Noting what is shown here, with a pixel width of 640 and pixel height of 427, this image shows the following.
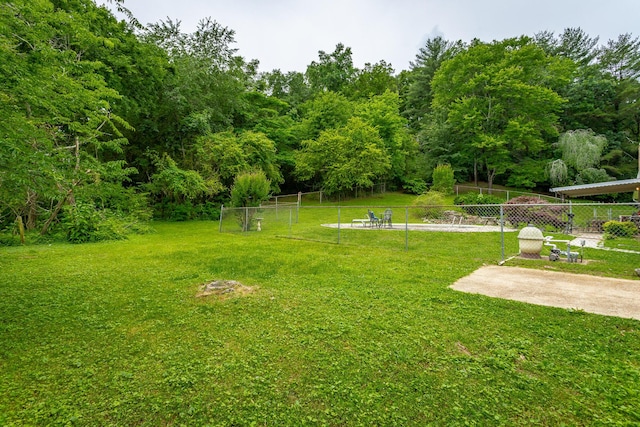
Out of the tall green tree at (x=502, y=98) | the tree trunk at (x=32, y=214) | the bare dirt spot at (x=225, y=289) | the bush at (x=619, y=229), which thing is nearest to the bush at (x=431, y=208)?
the bush at (x=619, y=229)

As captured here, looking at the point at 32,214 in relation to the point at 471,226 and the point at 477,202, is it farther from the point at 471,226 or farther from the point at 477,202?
the point at 477,202

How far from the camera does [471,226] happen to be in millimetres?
13727

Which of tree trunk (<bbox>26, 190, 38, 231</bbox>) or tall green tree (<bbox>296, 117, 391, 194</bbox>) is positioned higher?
tall green tree (<bbox>296, 117, 391, 194</bbox>)

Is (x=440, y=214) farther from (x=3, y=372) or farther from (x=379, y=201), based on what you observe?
(x=3, y=372)

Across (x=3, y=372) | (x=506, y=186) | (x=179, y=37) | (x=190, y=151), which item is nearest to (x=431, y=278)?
(x=3, y=372)

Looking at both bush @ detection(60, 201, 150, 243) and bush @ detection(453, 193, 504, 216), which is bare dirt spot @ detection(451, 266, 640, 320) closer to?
bush @ detection(60, 201, 150, 243)

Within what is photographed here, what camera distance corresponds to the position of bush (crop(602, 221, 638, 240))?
10257 mm

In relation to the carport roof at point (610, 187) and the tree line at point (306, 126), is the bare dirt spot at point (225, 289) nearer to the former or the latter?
the tree line at point (306, 126)

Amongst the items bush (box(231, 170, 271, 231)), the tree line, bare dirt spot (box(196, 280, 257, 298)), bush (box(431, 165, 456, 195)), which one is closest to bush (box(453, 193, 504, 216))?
bush (box(431, 165, 456, 195))

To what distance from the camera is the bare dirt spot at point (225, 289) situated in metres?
4.83

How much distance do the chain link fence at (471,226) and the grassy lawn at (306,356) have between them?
12.3 ft

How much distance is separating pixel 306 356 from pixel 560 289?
4530 millimetres

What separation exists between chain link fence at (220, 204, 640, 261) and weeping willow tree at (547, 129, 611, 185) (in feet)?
30.5

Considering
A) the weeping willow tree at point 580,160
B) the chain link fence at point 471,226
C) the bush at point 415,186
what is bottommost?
the chain link fence at point 471,226
